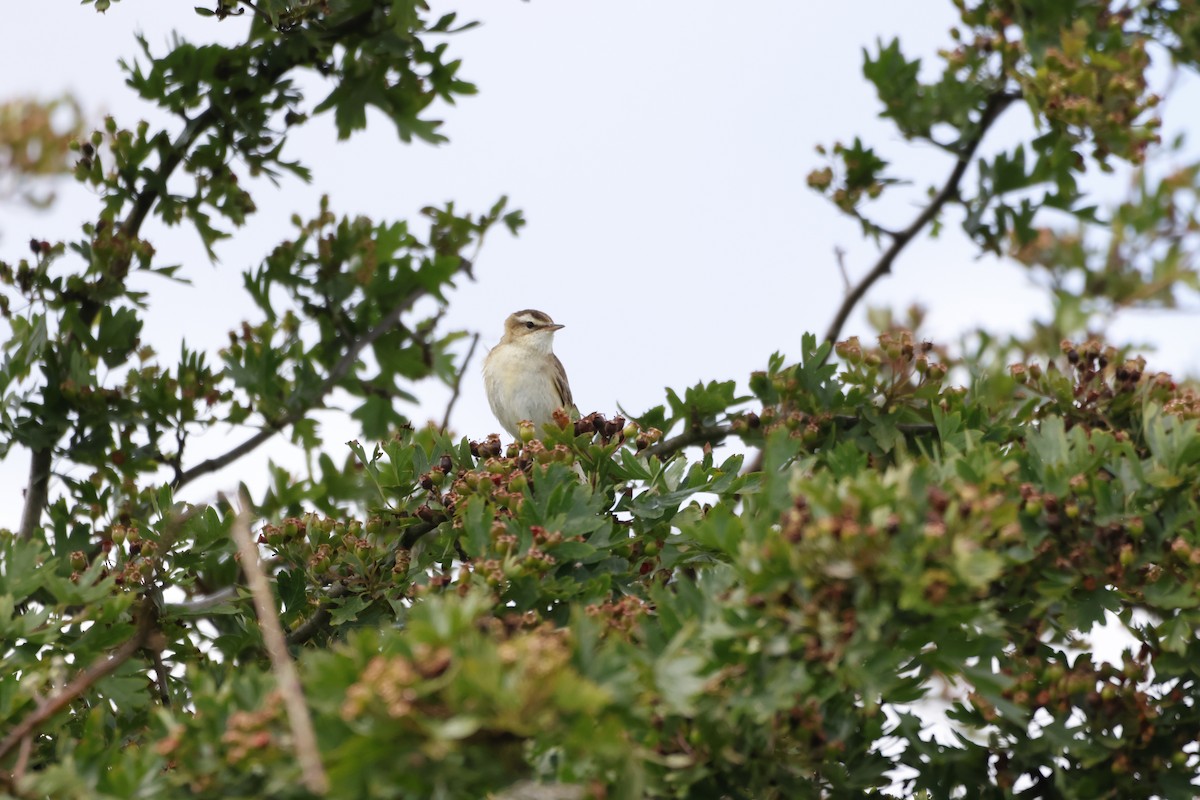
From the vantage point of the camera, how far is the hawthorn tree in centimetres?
257

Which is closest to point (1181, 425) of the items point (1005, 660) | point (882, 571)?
point (1005, 660)

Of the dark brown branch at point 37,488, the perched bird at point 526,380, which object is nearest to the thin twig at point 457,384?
the dark brown branch at point 37,488

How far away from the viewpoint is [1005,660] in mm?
3566

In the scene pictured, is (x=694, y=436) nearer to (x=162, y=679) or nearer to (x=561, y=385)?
(x=162, y=679)

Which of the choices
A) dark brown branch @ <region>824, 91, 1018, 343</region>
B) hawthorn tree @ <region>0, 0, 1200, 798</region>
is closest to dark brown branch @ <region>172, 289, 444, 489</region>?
hawthorn tree @ <region>0, 0, 1200, 798</region>

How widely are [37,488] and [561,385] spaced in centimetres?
454

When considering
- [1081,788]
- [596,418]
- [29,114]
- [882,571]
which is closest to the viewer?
[882,571]

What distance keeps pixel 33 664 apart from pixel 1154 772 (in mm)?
3166

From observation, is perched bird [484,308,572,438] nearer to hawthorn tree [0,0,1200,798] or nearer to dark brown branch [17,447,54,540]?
hawthorn tree [0,0,1200,798]

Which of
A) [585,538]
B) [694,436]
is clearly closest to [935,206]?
[694,436]

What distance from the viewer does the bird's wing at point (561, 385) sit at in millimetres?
9352

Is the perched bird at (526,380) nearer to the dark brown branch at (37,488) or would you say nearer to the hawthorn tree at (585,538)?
the hawthorn tree at (585,538)

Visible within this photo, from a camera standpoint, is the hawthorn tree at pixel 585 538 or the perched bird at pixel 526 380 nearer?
the hawthorn tree at pixel 585 538

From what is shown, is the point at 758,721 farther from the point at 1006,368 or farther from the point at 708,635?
the point at 1006,368
